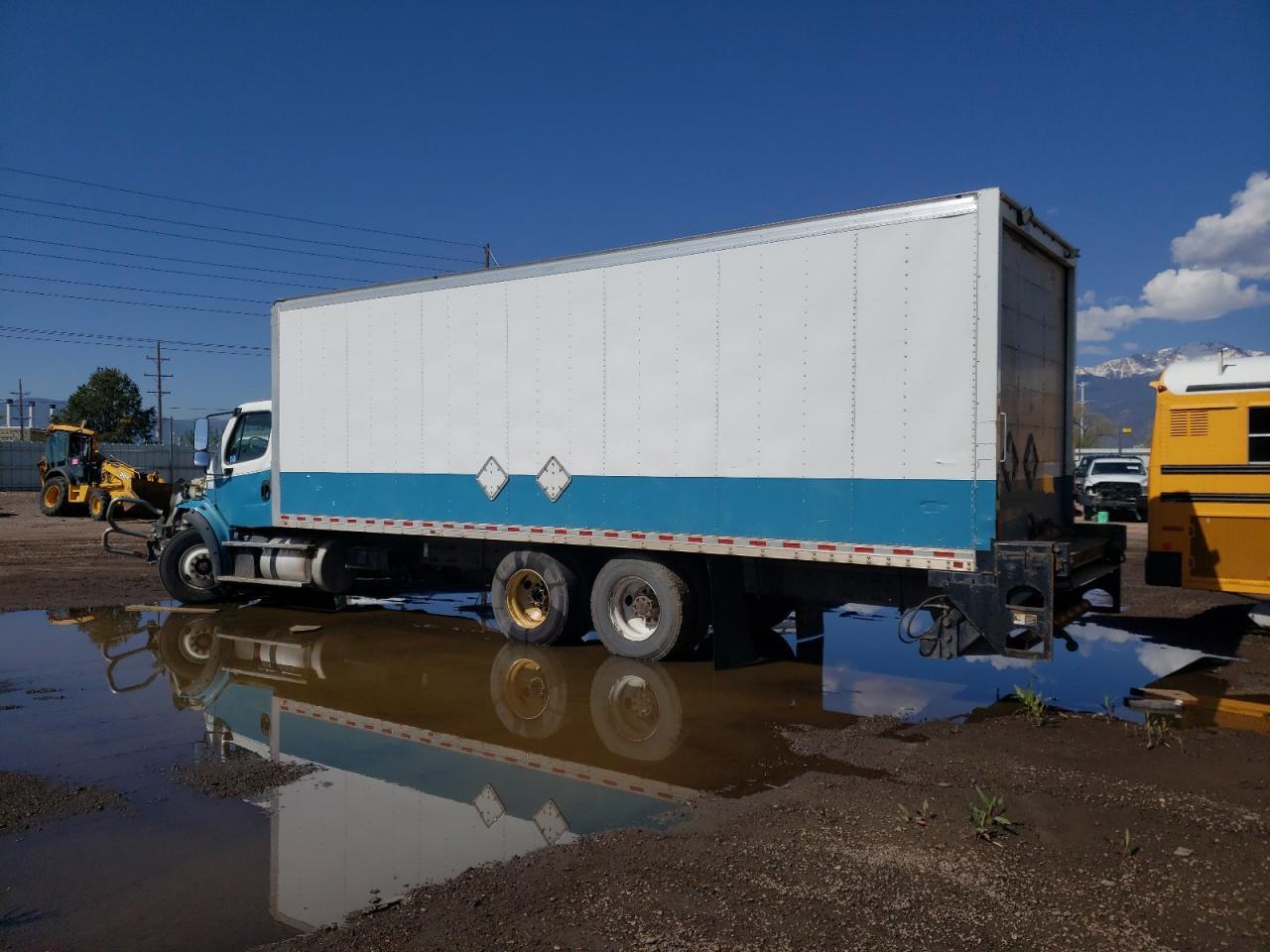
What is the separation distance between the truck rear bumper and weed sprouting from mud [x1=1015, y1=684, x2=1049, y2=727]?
43 cm

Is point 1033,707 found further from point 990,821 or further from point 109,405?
point 109,405

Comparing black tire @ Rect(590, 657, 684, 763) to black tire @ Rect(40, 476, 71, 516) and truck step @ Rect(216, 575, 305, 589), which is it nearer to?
truck step @ Rect(216, 575, 305, 589)

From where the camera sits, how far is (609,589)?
33.2 feet

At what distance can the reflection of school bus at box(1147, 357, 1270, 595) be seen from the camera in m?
10.2

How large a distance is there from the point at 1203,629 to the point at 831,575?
19.2 ft

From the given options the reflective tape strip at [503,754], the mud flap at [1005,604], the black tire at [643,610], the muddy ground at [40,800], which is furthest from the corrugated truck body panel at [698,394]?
the muddy ground at [40,800]

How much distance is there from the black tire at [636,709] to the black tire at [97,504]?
25505 mm

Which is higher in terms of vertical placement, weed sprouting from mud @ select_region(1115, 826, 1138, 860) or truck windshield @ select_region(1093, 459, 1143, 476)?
truck windshield @ select_region(1093, 459, 1143, 476)

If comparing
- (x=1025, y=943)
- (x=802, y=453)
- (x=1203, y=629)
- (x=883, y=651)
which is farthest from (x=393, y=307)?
(x=1203, y=629)

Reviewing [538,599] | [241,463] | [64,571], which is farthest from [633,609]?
[64,571]

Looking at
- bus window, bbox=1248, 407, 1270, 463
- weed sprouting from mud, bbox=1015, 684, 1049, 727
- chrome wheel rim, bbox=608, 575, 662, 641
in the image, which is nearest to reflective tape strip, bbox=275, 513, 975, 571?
chrome wheel rim, bbox=608, 575, 662, 641

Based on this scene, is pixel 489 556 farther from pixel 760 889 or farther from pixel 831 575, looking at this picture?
pixel 760 889

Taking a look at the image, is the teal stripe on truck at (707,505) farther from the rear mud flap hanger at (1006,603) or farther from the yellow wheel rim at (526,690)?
the yellow wheel rim at (526,690)

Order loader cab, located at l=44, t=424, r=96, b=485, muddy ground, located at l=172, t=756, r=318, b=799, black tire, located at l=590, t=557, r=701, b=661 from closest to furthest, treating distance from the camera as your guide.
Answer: muddy ground, located at l=172, t=756, r=318, b=799
black tire, located at l=590, t=557, r=701, b=661
loader cab, located at l=44, t=424, r=96, b=485
